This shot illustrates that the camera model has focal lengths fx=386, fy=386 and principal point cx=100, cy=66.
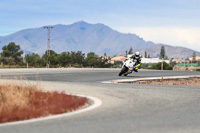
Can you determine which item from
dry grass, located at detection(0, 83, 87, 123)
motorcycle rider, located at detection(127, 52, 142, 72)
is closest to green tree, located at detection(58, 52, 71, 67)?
motorcycle rider, located at detection(127, 52, 142, 72)

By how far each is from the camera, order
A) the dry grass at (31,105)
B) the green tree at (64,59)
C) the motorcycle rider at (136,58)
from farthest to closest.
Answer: the green tree at (64,59) < the motorcycle rider at (136,58) < the dry grass at (31,105)

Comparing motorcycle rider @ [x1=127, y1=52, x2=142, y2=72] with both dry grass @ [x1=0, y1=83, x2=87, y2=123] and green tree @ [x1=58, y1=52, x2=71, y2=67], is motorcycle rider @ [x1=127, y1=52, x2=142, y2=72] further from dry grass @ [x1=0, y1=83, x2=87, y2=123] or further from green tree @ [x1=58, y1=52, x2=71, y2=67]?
green tree @ [x1=58, y1=52, x2=71, y2=67]

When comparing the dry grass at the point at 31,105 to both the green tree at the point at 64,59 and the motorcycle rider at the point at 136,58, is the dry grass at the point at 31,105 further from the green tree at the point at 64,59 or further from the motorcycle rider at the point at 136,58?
the green tree at the point at 64,59

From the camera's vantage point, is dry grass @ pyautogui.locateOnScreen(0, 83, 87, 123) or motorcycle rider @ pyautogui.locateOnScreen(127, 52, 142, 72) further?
motorcycle rider @ pyautogui.locateOnScreen(127, 52, 142, 72)

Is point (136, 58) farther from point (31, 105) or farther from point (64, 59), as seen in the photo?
point (64, 59)

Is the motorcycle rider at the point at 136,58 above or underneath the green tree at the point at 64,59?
underneath

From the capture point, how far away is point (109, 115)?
8656 mm

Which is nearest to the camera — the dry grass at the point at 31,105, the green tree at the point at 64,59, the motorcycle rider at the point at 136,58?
the dry grass at the point at 31,105

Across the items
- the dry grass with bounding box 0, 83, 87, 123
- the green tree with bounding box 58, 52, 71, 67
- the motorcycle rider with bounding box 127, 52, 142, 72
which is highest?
the green tree with bounding box 58, 52, 71, 67

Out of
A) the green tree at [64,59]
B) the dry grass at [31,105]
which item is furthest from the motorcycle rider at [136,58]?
the green tree at [64,59]

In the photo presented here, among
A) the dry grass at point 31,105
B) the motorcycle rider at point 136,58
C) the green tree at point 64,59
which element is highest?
the green tree at point 64,59

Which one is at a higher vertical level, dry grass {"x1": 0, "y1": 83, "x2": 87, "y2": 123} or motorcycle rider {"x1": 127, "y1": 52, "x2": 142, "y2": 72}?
motorcycle rider {"x1": 127, "y1": 52, "x2": 142, "y2": 72}

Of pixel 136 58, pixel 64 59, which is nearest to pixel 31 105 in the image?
pixel 136 58

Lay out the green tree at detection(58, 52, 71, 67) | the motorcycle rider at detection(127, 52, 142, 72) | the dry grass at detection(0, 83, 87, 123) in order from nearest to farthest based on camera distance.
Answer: the dry grass at detection(0, 83, 87, 123) < the motorcycle rider at detection(127, 52, 142, 72) < the green tree at detection(58, 52, 71, 67)
